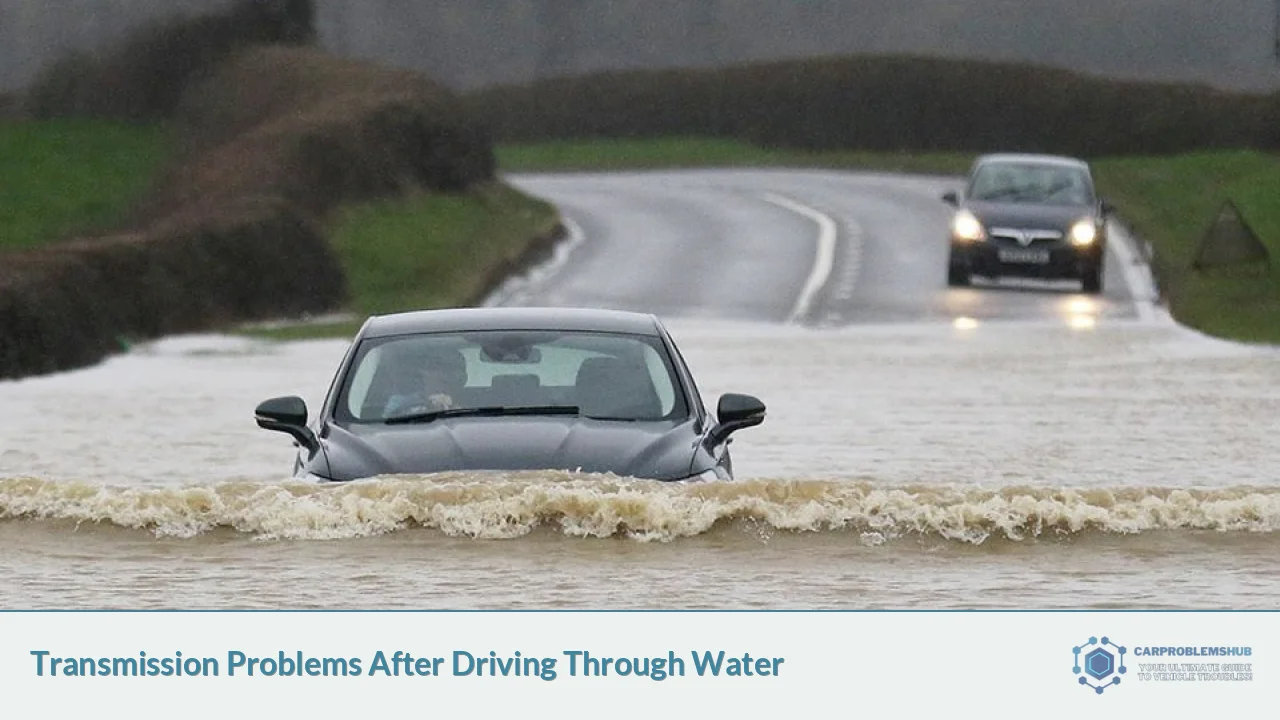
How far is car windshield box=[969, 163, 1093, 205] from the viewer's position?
40.3 meters

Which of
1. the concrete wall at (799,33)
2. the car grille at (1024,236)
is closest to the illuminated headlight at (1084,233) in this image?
the car grille at (1024,236)

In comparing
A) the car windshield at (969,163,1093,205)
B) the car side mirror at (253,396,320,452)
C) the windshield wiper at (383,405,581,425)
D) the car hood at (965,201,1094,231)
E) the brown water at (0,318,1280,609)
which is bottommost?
the car hood at (965,201,1094,231)

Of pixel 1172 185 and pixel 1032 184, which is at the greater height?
pixel 1032 184

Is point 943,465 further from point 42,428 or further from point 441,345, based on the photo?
point 441,345

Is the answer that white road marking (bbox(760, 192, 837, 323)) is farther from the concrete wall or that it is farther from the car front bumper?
the concrete wall

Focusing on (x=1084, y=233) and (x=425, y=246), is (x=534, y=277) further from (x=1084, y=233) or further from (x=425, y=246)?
(x=1084, y=233)

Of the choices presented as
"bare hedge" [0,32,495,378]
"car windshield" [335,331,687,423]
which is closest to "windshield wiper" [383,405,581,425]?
"car windshield" [335,331,687,423]

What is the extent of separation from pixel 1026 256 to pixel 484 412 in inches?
1120

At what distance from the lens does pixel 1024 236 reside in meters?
39.6

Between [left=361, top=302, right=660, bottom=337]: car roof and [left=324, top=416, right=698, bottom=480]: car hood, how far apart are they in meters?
0.81

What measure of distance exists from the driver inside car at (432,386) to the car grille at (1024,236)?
90.3 feet

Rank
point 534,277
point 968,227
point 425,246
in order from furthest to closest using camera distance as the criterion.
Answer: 1. point 425,246
2. point 534,277
3. point 968,227
